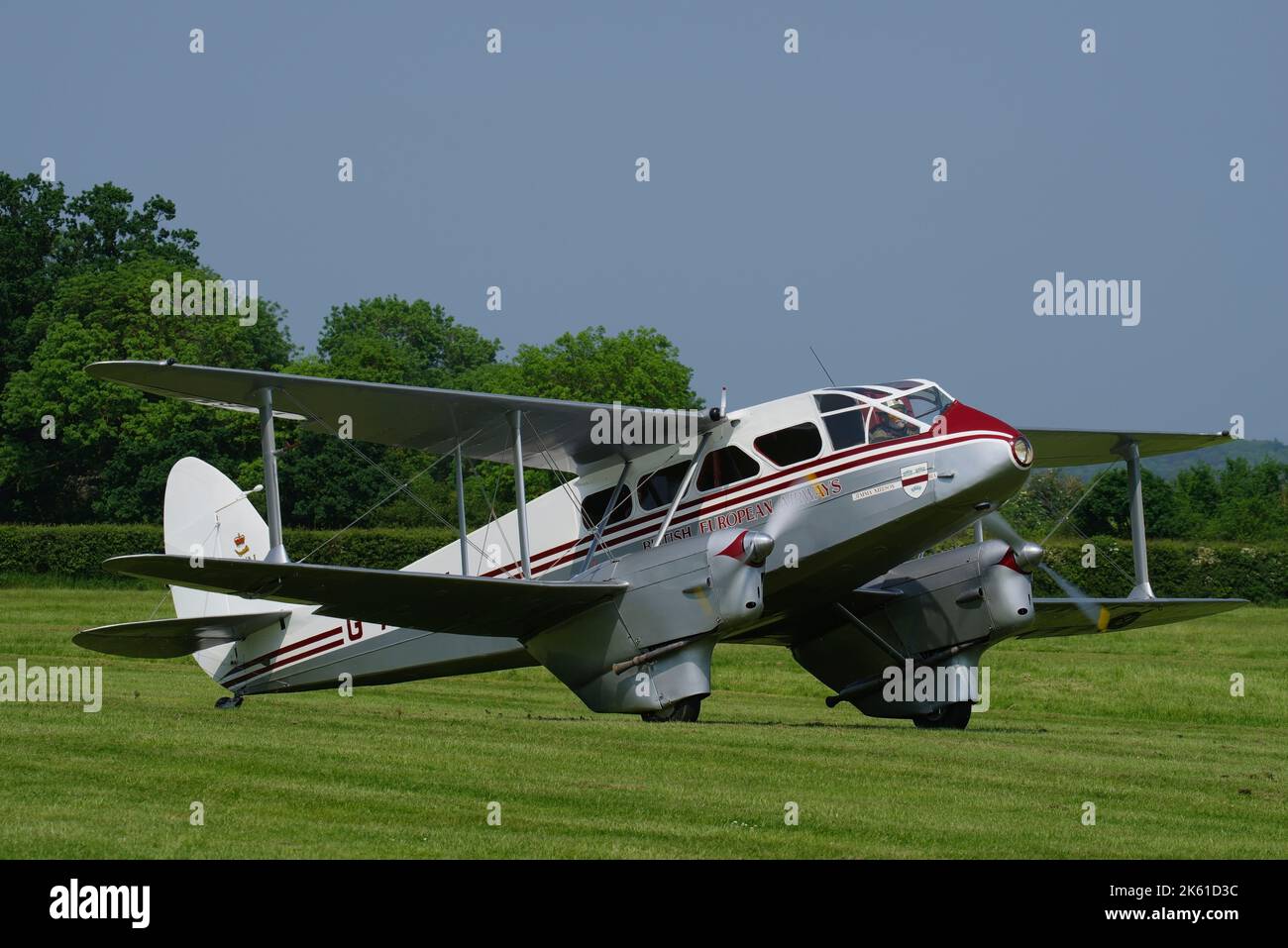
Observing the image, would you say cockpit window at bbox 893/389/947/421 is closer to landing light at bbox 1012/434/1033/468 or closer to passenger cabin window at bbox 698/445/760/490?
landing light at bbox 1012/434/1033/468

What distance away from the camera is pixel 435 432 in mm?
22688

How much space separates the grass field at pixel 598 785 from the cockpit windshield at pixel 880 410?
3781 mm

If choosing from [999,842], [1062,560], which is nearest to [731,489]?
[999,842]

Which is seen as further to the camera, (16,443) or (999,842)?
(16,443)

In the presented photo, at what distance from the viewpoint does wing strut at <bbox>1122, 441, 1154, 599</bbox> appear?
24703 millimetres

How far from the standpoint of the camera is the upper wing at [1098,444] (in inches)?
982

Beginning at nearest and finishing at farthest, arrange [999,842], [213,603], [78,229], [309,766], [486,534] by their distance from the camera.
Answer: [999,842], [309,766], [486,534], [213,603], [78,229]

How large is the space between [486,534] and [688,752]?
26.0 ft

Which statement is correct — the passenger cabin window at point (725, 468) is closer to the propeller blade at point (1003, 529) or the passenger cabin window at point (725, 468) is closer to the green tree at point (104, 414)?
the propeller blade at point (1003, 529)

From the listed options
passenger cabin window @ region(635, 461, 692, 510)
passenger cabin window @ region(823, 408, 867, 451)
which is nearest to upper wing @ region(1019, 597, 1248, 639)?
passenger cabin window @ region(823, 408, 867, 451)

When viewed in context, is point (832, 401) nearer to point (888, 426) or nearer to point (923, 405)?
point (888, 426)

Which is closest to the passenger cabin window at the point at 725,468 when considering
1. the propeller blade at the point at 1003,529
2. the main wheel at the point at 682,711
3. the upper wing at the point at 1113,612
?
the main wheel at the point at 682,711

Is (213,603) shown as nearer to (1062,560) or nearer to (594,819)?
(594,819)
